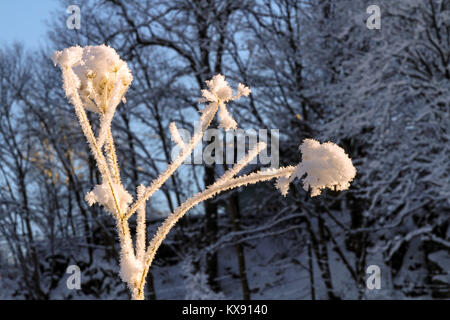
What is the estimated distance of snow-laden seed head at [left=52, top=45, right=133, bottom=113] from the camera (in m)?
1.31

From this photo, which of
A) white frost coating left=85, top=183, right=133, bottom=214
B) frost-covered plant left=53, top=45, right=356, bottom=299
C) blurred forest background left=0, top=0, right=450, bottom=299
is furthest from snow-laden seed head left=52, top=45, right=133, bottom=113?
blurred forest background left=0, top=0, right=450, bottom=299

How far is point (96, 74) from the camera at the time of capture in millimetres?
1324

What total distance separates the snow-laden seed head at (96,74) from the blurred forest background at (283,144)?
7.30 metres

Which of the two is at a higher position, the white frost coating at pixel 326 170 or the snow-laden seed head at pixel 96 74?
the snow-laden seed head at pixel 96 74

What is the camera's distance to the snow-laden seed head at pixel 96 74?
131cm

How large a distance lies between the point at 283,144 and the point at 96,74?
35.8 feet

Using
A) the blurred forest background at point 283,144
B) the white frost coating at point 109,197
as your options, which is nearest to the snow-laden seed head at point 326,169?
the white frost coating at point 109,197

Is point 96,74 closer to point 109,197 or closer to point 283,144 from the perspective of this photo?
point 109,197

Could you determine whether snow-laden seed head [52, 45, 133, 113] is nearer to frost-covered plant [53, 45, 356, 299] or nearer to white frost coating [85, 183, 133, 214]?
frost-covered plant [53, 45, 356, 299]

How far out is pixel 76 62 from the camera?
134 cm

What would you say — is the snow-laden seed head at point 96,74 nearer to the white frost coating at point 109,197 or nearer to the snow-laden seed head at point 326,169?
the white frost coating at point 109,197

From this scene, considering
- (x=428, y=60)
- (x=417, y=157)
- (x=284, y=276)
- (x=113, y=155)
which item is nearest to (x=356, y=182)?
(x=417, y=157)

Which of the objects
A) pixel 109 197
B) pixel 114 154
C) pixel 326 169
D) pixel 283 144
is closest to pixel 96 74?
pixel 114 154
